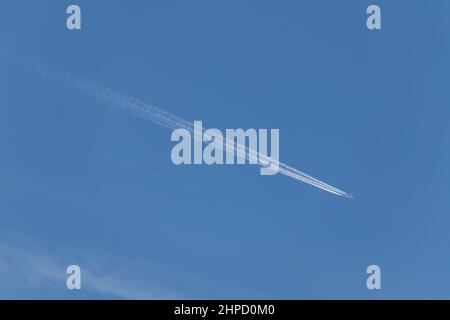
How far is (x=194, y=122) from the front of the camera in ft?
73.7
